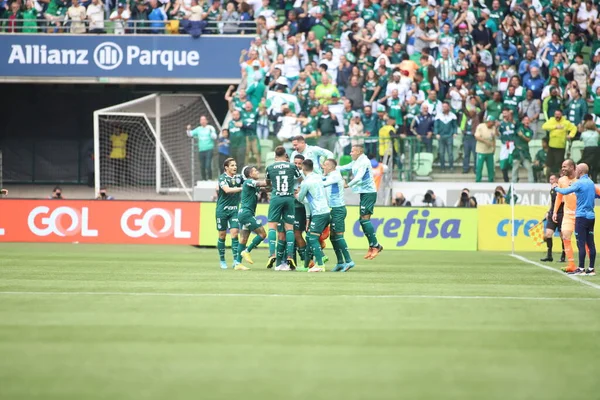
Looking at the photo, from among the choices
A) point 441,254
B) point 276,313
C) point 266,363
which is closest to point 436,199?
point 441,254

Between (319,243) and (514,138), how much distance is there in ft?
38.8

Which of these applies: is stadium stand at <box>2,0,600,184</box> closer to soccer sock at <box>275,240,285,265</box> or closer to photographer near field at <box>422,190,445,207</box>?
photographer near field at <box>422,190,445,207</box>

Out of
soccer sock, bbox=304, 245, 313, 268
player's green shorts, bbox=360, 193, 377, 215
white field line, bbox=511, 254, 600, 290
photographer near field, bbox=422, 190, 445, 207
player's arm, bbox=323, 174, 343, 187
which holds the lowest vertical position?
white field line, bbox=511, 254, 600, 290

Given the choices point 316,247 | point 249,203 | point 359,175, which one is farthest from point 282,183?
point 359,175

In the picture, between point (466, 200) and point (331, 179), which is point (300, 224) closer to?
point (331, 179)

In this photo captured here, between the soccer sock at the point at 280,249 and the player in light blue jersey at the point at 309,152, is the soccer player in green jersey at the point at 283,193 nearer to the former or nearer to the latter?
the soccer sock at the point at 280,249

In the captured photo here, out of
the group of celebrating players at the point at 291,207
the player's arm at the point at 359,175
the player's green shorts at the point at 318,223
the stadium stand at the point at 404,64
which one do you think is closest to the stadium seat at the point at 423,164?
the stadium stand at the point at 404,64

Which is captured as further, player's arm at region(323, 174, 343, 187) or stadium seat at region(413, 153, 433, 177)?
stadium seat at region(413, 153, 433, 177)

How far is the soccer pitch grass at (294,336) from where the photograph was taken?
25.8ft

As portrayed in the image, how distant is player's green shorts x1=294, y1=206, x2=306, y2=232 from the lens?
19062 mm

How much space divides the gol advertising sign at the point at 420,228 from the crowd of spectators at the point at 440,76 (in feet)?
5.22

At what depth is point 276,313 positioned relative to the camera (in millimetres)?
12078

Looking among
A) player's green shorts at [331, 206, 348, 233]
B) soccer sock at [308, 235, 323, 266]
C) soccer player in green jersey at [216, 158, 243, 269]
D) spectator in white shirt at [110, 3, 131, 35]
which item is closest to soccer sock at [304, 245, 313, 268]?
soccer sock at [308, 235, 323, 266]

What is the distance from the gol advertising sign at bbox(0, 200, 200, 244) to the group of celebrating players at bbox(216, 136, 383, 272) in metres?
8.92
